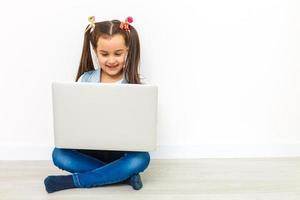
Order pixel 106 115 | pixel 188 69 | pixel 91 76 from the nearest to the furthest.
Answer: pixel 106 115 < pixel 91 76 < pixel 188 69

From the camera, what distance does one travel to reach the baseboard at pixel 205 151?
1.60 m

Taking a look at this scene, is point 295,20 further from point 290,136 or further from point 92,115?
point 92,115

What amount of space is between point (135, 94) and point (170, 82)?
417 millimetres

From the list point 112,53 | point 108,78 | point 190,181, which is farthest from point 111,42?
point 190,181

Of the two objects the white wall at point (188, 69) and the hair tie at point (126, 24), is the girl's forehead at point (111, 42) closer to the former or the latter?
the hair tie at point (126, 24)

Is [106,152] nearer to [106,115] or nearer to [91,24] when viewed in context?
[106,115]

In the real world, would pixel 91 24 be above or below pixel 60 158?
above

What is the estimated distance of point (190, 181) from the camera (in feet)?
4.57

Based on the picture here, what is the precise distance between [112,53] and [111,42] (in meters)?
0.04

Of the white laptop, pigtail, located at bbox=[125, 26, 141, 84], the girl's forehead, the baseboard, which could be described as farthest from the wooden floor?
the girl's forehead

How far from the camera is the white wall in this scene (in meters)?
1.53

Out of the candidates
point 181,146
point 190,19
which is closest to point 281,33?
point 190,19

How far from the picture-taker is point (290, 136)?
1687mm

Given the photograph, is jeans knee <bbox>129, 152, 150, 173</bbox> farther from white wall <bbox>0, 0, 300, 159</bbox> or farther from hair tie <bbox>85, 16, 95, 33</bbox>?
hair tie <bbox>85, 16, 95, 33</bbox>
